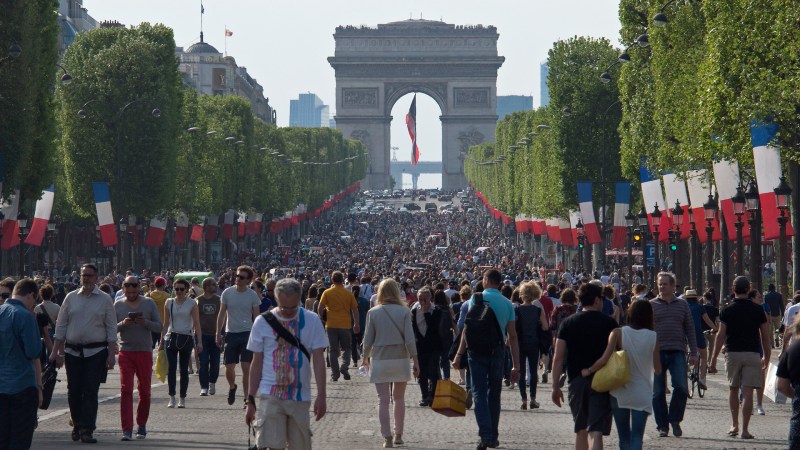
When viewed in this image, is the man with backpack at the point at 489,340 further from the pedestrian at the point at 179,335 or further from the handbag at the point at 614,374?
the pedestrian at the point at 179,335

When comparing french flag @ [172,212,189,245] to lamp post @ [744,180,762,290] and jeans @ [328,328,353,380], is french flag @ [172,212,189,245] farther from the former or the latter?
jeans @ [328,328,353,380]

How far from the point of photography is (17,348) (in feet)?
50.6

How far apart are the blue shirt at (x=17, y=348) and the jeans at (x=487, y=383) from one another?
4.68 metres

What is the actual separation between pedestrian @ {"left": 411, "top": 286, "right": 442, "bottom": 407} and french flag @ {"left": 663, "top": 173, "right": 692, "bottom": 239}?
26756 millimetres

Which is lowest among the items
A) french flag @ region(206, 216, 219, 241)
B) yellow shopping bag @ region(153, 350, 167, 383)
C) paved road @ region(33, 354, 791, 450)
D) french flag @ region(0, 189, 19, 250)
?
paved road @ region(33, 354, 791, 450)

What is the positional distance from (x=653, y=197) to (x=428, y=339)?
100 feet

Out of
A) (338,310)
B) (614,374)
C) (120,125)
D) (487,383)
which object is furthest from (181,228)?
(614,374)

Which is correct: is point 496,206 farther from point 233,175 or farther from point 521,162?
point 233,175

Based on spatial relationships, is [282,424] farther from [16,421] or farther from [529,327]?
[529,327]

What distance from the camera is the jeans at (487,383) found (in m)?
18.2

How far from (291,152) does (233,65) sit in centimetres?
4729

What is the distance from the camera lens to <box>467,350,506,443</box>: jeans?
Result: 18.2 m

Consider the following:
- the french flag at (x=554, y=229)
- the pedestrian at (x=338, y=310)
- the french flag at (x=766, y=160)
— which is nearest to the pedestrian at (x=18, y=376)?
the pedestrian at (x=338, y=310)

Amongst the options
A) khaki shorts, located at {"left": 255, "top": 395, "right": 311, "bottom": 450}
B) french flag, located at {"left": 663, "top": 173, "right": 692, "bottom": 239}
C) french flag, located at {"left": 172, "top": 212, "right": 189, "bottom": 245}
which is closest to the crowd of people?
khaki shorts, located at {"left": 255, "top": 395, "right": 311, "bottom": 450}
